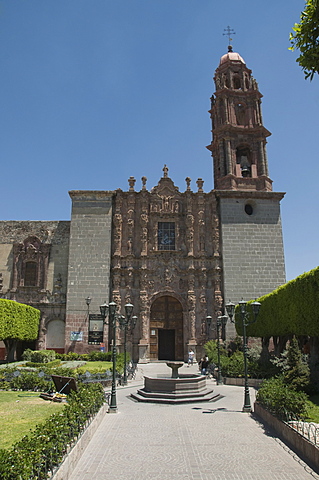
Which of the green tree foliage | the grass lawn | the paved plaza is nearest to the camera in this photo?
the paved plaza

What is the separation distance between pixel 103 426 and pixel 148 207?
74.0ft

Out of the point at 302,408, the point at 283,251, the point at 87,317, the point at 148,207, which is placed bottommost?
the point at 302,408

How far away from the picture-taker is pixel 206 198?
32562 millimetres

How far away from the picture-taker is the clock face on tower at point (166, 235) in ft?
104

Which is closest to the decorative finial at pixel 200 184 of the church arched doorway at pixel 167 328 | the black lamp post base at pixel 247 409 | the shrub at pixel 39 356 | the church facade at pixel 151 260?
the church facade at pixel 151 260

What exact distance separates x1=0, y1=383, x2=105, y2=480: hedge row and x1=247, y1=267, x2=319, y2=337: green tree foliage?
10.1 meters

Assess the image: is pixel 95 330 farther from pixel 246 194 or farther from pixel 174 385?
pixel 246 194

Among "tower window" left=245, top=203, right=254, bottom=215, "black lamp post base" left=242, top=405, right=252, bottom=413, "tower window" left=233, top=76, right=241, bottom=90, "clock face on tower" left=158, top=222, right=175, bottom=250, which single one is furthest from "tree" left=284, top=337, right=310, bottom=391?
"tower window" left=233, top=76, right=241, bottom=90

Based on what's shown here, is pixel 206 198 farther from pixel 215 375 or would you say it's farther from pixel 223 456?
pixel 223 456

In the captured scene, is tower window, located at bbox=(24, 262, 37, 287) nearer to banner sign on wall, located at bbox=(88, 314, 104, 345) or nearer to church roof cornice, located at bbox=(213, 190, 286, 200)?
banner sign on wall, located at bbox=(88, 314, 104, 345)

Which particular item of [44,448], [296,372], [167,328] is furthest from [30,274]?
[44,448]

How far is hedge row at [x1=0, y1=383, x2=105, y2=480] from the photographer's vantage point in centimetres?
500

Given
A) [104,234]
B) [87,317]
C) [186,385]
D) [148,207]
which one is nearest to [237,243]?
[148,207]

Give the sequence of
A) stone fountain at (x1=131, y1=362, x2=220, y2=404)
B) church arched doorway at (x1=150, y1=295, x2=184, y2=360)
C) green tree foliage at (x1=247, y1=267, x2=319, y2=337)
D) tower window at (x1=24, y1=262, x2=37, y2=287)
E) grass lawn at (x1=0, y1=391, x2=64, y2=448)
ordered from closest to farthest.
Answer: grass lawn at (x1=0, y1=391, x2=64, y2=448)
stone fountain at (x1=131, y1=362, x2=220, y2=404)
green tree foliage at (x1=247, y1=267, x2=319, y2=337)
church arched doorway at (x1=150, y1=295, x2=184, y2=360)
tower window at (x1=24, y1=262, x2=37, y2=287)
